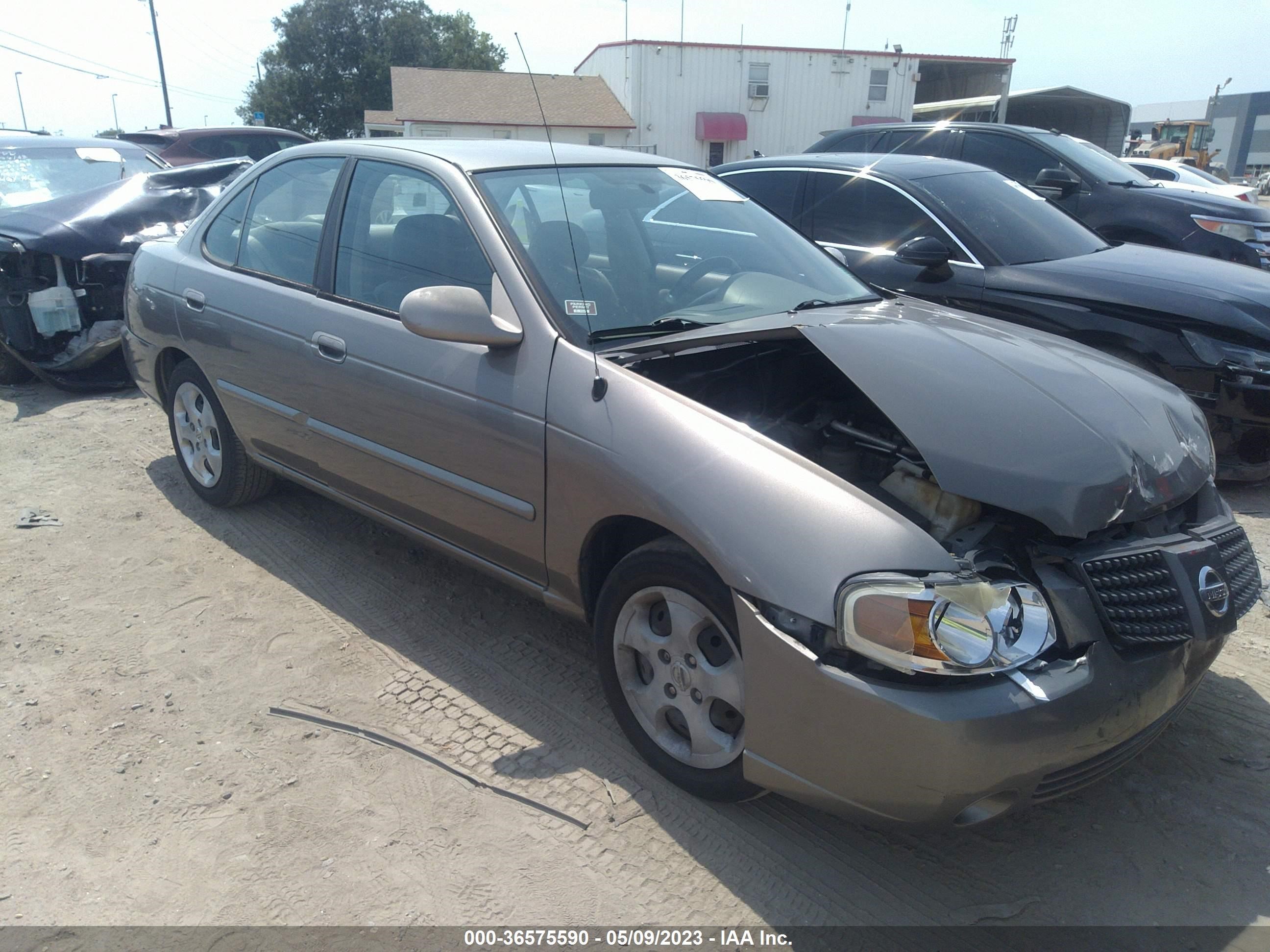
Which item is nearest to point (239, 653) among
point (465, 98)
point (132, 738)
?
point (132, 738)

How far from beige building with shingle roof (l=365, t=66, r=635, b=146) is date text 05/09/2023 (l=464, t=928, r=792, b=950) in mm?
36391

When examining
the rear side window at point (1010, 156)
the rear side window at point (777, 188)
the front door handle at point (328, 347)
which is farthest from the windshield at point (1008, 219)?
the front door handle at point (328, 347)

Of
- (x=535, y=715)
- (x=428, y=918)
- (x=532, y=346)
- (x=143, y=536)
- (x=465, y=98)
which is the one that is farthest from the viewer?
(x=465, y=98)

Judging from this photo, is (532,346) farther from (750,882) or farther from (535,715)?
(750,882)

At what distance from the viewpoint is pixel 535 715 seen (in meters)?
3.02

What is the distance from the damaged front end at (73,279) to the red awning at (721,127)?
104 feet

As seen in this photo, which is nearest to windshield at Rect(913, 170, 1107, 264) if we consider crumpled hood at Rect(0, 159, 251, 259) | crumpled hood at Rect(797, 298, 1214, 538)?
crumpled hood at Rect(797, 298, 1214, 538)

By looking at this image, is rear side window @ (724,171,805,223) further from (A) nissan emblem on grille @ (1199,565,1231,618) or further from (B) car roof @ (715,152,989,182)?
(A) nissan emblem on grille @ (1199,565,1231,618)

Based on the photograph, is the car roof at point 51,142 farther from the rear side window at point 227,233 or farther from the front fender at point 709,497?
the front fender at point 709,497

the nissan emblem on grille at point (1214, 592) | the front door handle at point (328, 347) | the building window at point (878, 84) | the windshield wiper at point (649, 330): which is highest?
the building window at point (878, 84)

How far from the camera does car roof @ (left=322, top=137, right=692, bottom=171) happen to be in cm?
337

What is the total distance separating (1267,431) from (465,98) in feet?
127

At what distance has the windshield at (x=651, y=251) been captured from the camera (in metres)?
3.02

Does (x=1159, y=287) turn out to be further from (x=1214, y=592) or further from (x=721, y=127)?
(x=721, y=127)
